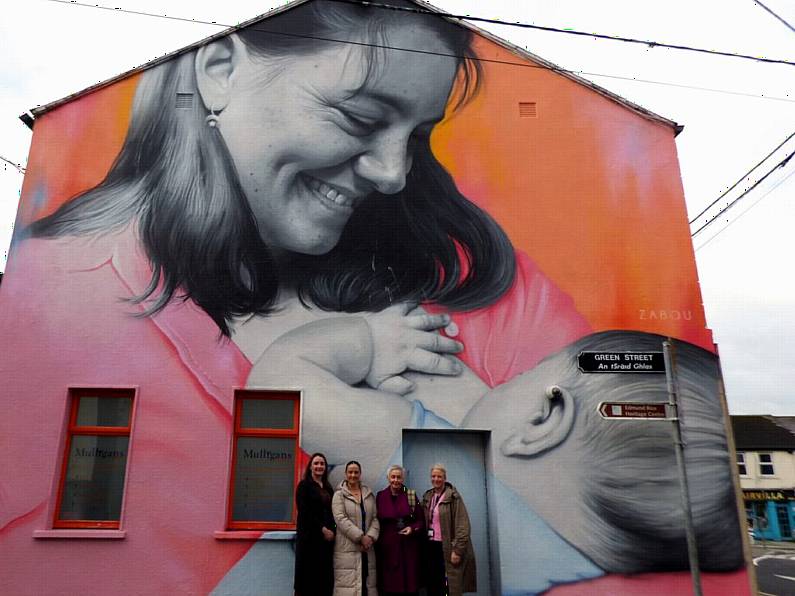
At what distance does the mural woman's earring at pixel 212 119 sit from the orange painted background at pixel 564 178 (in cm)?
123

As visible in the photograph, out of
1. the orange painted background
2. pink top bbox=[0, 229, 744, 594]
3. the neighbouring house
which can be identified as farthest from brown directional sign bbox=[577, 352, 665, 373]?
the neighbouring house

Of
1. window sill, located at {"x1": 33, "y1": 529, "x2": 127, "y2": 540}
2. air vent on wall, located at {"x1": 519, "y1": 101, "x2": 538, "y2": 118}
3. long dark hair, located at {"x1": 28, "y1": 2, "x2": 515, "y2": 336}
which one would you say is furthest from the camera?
air vent on wall, located at {"x1": 519, "y1": 101, "x2": 538, "y2": 118}

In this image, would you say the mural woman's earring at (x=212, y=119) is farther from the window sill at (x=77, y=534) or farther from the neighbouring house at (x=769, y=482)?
the neighbouring house at (x=769, y=482)

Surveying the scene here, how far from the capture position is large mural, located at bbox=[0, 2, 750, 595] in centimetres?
896

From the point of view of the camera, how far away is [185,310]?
957 cm

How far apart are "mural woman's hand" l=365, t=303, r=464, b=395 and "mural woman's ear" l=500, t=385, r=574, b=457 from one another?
48.1 inches

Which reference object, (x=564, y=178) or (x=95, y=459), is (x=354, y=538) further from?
(x=564, y=178)

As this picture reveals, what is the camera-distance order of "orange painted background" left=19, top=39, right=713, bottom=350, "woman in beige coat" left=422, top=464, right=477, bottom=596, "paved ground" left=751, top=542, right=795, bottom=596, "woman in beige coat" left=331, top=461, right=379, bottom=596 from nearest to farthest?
"woman in beige coat" left=331, top=461, right=379, bottom=596
"woman in beige coat" left=422, top=464, right=477, bottom=596
"orange painted background" left=19, top=39, right=713, bottom=350
"paved ground" left=751, top=542, right=795, bottom=596

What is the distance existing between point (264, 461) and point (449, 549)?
2800 millimetres

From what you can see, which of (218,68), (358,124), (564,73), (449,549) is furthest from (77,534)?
(564,73)

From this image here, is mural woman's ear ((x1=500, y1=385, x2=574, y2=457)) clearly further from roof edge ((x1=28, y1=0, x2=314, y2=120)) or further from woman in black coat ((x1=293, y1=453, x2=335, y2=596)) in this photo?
roof edge ((x1=28, y1=0, x2=314, y2=120))

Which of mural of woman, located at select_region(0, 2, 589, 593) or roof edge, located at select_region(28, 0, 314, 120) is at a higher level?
roof edge, located at select_region(28, 0, 314, 120)

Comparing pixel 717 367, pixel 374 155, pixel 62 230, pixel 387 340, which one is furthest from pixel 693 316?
pixel 62 230

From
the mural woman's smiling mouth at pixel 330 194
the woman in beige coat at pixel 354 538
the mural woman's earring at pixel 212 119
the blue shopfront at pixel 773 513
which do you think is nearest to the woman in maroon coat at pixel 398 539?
the woman in beige coat at pixel 354 538
